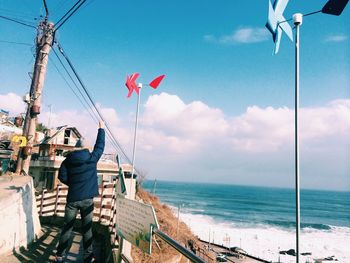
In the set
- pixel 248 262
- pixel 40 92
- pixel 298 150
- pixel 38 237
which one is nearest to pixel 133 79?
pixel 40 92

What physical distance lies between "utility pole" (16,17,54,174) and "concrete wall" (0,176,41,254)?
260 centimetres

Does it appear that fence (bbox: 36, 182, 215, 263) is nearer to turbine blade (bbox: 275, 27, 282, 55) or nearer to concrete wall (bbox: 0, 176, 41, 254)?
concrete wall (bbox: 0, 176, 41, 254)

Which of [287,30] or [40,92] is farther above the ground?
[287,30]

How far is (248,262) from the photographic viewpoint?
110ft

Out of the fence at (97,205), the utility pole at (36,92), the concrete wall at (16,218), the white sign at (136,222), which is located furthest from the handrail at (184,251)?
the utility pole at (36,92)

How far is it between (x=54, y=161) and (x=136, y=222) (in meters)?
23.4

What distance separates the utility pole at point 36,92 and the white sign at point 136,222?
5755mm

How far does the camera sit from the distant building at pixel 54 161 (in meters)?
24.6

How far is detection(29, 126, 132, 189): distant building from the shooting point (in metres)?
24.6

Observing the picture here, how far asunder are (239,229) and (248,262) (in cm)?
2753

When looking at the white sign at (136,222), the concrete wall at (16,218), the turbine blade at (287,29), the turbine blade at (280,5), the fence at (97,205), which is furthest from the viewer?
the fence at (97,205)

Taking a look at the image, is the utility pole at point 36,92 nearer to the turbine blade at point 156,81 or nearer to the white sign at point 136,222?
the turbine blade at point 156,81

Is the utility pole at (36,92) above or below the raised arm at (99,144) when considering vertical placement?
above

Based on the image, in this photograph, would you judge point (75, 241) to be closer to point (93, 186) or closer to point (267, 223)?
point (93, 186)
